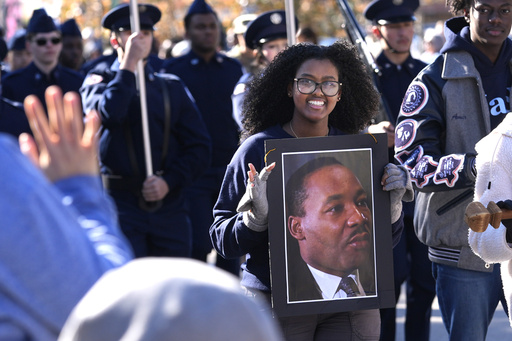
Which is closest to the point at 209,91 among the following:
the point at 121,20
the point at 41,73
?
the point at 121,20

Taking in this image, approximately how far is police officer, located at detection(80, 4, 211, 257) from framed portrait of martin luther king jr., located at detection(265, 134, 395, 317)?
93.2 inches

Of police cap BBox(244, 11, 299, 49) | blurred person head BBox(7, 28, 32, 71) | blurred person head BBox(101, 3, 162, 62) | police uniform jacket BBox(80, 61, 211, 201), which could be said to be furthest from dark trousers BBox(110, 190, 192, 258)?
blurred person head BBox(7, 28, 32, 71)

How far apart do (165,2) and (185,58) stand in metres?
19.9

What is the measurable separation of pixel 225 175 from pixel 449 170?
1.08 meters

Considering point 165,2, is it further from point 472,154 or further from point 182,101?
point 472,154

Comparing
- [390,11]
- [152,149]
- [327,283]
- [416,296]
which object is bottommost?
[416,296]

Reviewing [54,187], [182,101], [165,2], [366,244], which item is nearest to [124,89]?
[182,101]

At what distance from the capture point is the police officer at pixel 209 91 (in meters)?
7.04

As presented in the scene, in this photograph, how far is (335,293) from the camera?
3.50 m

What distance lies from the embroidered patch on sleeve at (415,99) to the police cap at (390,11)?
2.31 metres

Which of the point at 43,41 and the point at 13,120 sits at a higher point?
the point at 43,41

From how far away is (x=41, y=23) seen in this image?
8.58 m

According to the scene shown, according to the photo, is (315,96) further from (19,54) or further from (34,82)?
(19,54)

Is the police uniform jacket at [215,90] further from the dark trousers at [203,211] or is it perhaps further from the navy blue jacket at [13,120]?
the navy blue jacket at [13,120]
